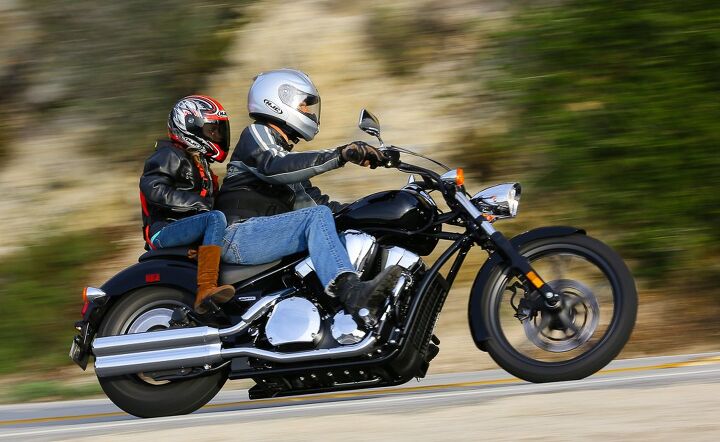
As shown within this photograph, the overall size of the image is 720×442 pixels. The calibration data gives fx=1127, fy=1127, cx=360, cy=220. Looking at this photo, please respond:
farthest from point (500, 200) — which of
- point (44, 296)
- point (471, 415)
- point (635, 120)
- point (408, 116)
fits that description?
point (44, 296)

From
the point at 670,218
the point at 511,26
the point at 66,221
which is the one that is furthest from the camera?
the point at 66,221

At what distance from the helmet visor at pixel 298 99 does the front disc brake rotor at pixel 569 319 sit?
164 centimetres

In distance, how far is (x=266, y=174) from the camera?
589 cm

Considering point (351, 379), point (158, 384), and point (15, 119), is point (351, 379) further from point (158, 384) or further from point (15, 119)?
point (15, 119)

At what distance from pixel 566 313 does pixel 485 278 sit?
43cm

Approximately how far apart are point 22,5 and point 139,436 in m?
9.44

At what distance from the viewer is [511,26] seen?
33.5 feet

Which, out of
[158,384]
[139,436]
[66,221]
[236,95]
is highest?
[139,436]

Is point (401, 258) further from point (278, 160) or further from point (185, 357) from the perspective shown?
point (185, 357)

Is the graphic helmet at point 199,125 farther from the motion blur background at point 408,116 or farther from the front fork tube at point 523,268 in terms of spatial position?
the motion blur background at point 408,116

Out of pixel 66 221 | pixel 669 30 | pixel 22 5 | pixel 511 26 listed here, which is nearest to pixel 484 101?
pixel 511 26

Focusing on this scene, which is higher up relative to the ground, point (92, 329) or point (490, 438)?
point (490, 438)

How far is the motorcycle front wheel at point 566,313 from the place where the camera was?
5.38 meters

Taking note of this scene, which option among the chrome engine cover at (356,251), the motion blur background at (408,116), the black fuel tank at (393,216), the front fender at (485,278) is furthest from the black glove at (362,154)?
the motion blur background at (408,116)
